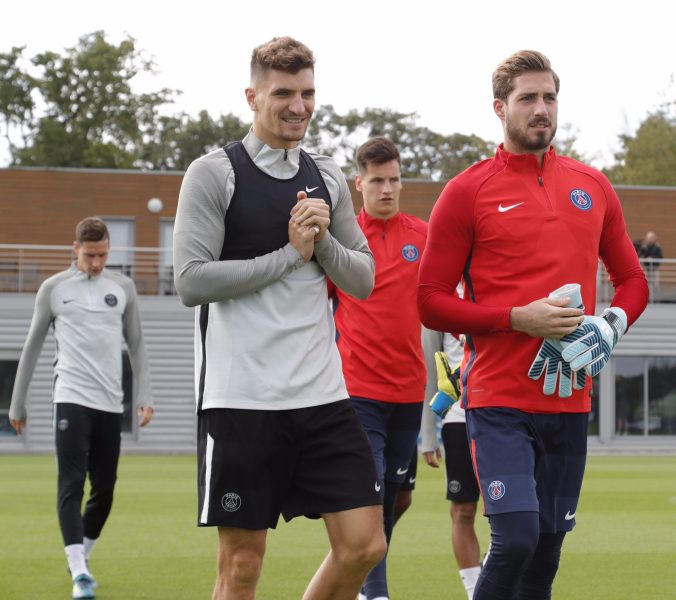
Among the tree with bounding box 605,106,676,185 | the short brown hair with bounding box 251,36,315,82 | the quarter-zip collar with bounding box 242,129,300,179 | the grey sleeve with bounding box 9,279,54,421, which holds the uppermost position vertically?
the tree with bounding box 605,106,676,185

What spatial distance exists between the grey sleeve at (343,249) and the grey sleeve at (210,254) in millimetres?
164

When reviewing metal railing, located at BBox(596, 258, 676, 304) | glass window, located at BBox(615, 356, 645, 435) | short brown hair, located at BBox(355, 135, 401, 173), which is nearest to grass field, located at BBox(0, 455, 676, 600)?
short brown hair, located at BBox(355, 135, 401, 173)

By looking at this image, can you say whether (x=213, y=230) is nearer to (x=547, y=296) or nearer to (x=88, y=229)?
(x=547, y=296)

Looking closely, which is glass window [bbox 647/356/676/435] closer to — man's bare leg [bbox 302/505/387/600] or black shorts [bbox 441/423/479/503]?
black shorts [bbox 441/423/479/503]

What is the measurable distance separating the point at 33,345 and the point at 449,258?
14.2ft

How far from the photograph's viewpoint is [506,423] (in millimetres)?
5125

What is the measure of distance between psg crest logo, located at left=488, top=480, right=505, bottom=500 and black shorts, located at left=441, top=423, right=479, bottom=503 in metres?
2.61

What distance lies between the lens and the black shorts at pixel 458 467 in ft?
25.2

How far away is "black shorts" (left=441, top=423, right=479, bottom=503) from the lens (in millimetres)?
7680

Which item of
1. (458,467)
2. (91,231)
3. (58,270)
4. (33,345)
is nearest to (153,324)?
(58,270)

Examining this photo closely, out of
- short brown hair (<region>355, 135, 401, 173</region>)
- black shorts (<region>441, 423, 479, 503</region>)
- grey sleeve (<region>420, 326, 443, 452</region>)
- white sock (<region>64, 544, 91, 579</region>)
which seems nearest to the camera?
short brown hair (<region>355, 135, 401, 173</region>)

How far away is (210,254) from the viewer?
4.93 meters

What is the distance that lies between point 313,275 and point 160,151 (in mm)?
55164

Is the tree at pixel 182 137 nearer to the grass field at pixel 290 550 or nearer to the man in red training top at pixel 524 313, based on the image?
the grass field at pixel 290 550
